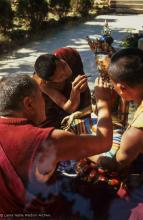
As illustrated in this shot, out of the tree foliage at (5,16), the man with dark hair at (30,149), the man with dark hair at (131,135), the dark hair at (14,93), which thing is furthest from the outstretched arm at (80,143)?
the tree foliage at (5,16)

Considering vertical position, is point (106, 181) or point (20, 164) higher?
point (20, 164)

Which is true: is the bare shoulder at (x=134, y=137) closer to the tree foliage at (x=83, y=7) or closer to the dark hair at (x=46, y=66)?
the dark hair at (x=46, y=66)

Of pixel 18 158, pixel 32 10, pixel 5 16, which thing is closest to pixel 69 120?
pixel 18 158

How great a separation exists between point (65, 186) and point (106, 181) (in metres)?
0.24

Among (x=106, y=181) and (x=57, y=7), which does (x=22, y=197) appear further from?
(x=57, y=7)

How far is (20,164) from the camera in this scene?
2.26 m

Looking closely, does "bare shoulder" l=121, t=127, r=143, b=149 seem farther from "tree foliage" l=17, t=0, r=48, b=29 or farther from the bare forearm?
"tree foliage" l=17, t=0, r=48, b=29

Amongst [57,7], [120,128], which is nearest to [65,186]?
[120,128]

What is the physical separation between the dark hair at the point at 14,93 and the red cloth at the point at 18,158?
0.39ft

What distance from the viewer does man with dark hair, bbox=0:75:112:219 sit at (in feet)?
7.42

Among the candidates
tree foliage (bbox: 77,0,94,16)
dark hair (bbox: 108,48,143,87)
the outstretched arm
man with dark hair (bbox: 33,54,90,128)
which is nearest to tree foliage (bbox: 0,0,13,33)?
tree foliage (bbox: 77,0,94,16)

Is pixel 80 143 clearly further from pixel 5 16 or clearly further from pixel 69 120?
pixel 5 16

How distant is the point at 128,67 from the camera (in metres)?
2.68

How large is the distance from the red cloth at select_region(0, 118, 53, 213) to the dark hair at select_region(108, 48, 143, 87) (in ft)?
2.05
